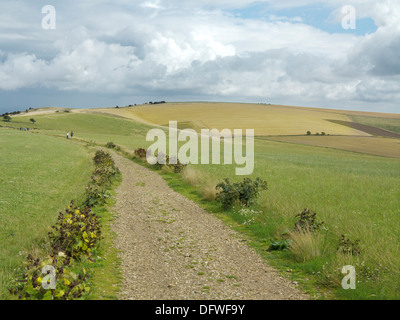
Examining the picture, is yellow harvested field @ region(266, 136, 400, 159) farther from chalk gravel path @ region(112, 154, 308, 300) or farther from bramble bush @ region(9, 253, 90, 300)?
bramble bush @ region(9, 253, 90, 300)

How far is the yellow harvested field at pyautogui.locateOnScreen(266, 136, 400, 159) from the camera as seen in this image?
78569 mm

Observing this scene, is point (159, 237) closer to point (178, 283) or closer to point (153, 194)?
point (178, 283)

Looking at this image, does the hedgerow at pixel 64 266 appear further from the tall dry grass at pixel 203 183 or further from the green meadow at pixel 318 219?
the tall dry grass at pixel 203 183

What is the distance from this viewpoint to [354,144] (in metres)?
88.6

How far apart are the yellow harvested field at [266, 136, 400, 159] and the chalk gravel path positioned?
71.0 metres

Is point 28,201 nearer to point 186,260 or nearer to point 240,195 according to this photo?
point 240,195

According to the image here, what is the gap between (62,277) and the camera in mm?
6934

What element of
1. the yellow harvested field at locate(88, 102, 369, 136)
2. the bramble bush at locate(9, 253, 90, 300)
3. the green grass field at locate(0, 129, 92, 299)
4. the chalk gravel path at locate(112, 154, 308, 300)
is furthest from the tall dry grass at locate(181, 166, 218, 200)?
the yellow harvested field at locate(88, 102, 369, 136)

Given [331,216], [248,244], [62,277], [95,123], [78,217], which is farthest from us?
[95,123]

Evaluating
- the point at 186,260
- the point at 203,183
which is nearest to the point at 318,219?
the point at 186,260
